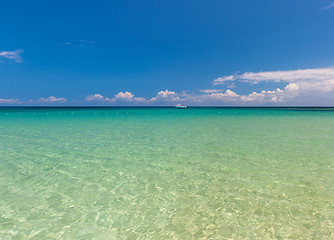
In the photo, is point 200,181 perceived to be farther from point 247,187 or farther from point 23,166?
point 23,166

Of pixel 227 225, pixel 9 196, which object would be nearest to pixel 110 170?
pixel 9 196

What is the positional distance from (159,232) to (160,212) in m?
0.78

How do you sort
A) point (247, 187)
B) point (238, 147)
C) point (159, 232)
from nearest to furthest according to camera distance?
point (159, 232) < point (247, 187) < point (238, 147)

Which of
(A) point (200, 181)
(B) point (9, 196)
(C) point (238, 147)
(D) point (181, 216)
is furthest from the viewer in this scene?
(C) point (238, 147)

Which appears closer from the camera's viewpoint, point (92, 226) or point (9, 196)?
point (92, 226)

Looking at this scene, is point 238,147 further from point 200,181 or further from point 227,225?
point 227,225

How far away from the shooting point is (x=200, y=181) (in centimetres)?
723

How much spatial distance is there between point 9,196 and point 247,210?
713cm

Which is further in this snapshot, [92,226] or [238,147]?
[238,147]

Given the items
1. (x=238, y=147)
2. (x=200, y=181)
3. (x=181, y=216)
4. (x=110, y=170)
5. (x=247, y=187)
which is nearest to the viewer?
(x=181, y=216)

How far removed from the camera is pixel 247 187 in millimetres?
6629

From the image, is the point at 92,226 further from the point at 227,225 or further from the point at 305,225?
the point at 305,225

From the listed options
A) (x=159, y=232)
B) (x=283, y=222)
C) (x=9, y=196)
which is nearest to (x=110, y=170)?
(x=9, y=196)

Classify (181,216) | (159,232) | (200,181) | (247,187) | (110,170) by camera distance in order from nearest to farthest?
(159,232), (181,216), (247,187), (200,181), (110,170)
